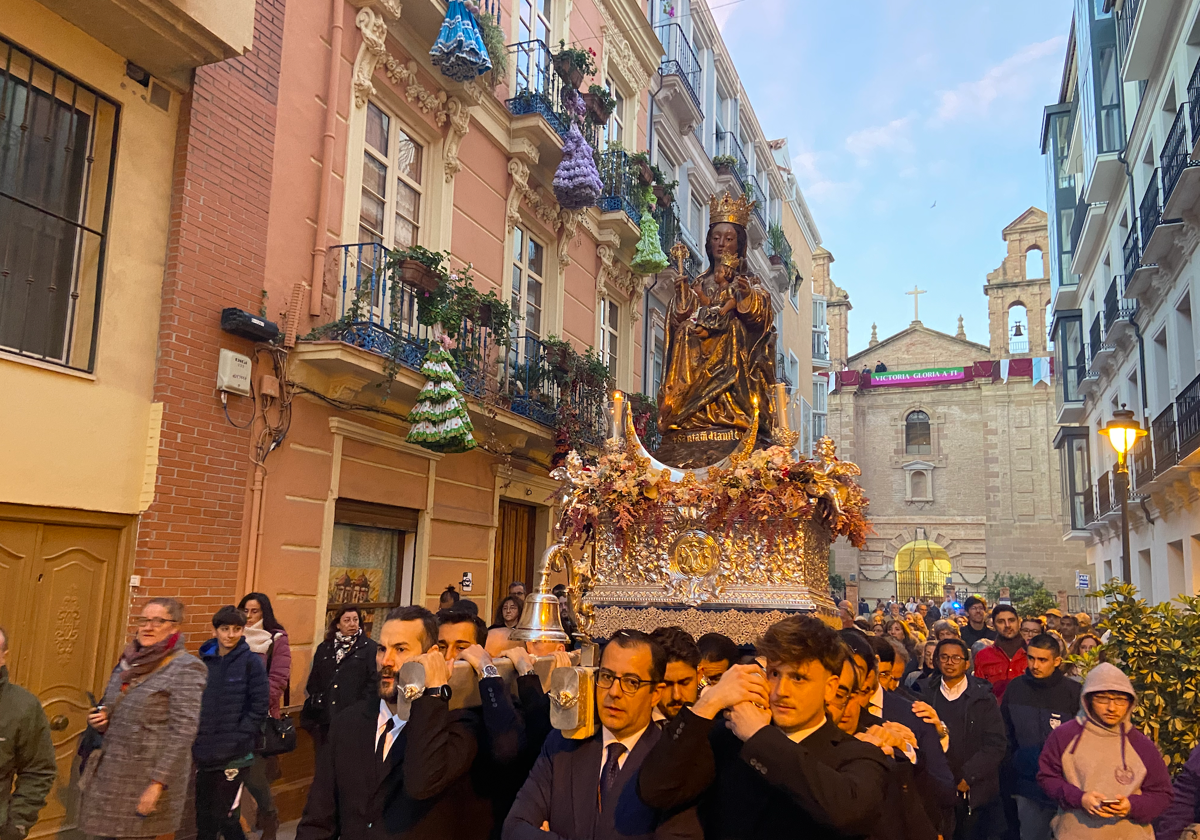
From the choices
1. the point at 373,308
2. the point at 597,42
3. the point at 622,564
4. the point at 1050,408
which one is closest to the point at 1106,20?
the point at 597,42

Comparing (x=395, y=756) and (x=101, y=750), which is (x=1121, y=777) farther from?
(x=101, y=750)

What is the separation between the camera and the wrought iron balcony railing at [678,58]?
19.0m

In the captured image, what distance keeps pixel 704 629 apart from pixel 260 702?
2.74 metres

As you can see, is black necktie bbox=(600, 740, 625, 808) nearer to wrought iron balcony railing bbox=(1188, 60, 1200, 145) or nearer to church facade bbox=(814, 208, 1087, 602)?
wrought iron balcony railing bbox=(1188, 60, 1200, 145)

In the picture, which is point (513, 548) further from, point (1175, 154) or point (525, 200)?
point (1175, 154)

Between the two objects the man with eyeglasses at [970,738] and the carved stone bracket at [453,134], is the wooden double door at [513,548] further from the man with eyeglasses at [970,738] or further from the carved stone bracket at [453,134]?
the man with eyeglasses at [970,738]

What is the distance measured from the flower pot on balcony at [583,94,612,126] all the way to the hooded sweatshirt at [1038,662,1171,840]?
11.3 metres

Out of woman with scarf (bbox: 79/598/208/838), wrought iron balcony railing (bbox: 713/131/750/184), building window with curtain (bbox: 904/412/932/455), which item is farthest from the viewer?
building window with curtain (bbox: 904/412/932/455)

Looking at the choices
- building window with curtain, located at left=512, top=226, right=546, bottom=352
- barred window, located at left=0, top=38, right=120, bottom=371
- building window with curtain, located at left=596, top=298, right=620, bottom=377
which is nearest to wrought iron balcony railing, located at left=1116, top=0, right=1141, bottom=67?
building window with curtain, located at left=596, top=298, right=620, bottom=377

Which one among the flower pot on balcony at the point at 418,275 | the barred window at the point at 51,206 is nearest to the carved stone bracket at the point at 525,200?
the flower pot on balcony at the point at 418,275

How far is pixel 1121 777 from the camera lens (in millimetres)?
4609

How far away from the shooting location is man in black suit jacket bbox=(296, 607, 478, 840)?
3242 millimetres

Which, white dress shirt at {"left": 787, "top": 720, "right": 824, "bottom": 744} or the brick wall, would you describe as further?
the brick wall

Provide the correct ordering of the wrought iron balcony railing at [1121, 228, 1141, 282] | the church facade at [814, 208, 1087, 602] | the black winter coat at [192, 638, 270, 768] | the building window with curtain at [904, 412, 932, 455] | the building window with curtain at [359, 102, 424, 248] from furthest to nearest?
the building window with curtain at [904, 412, 932, 455], the church facade at [814, 208, 1087, 602], the wrought iron balcony railing at [1121, 228, 1141, 282], the building window with curtain at [359, 102, 424, 248], the black winter coat at [192, 638, 270, 768]
